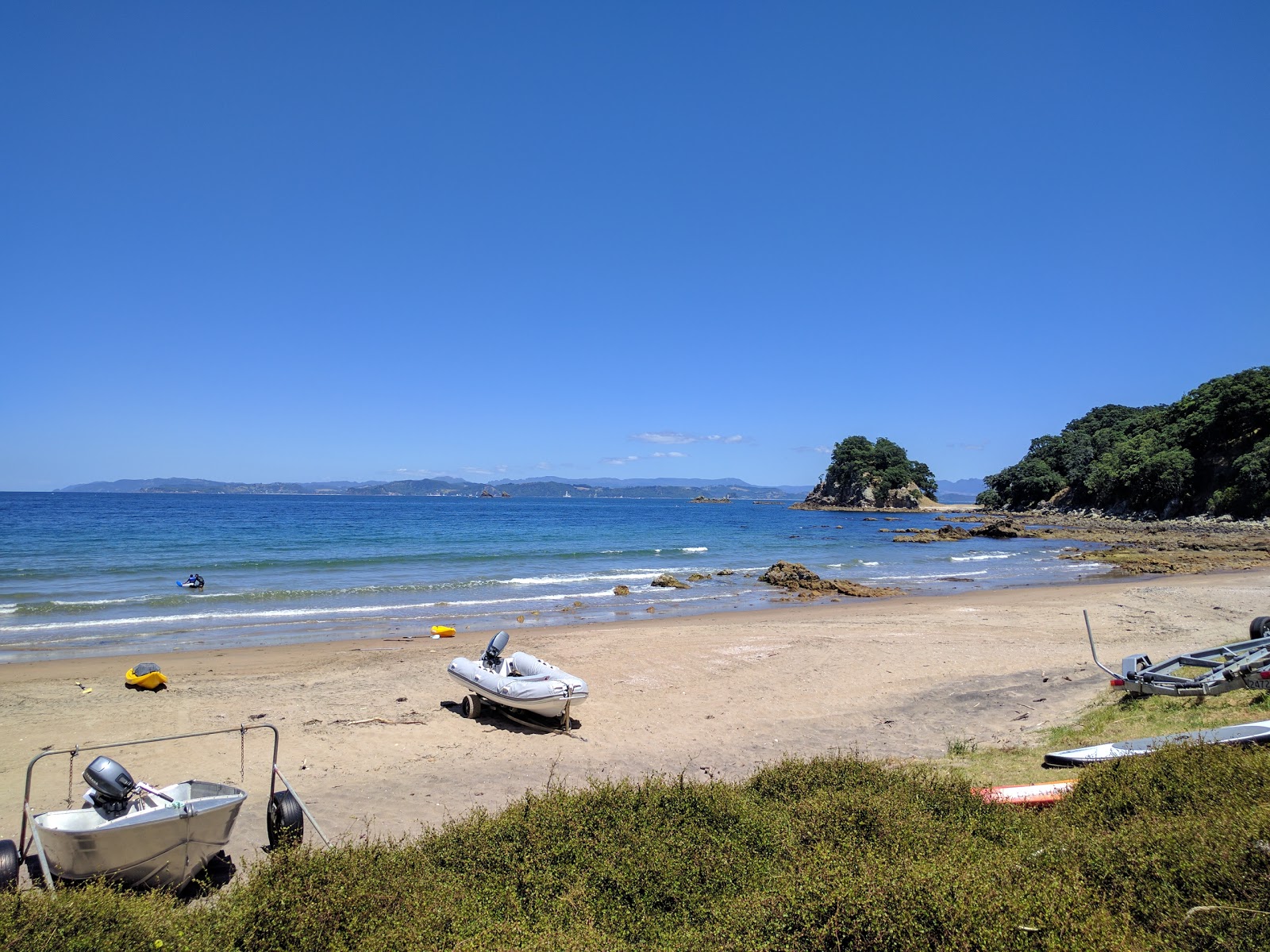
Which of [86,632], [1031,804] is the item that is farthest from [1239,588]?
[86,632]

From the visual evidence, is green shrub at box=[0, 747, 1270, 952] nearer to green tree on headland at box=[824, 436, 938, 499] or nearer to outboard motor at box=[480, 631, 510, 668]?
outboard motor at box=[480, 631, 510, 668]

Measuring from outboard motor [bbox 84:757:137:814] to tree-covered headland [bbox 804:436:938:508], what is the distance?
131 metres

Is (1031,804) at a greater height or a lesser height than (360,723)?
greater

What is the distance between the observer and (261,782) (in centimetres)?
874

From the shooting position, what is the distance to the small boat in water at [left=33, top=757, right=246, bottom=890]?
18.0ft

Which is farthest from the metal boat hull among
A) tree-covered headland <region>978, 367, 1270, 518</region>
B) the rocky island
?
the rocky island

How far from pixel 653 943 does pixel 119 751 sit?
29.9 feet

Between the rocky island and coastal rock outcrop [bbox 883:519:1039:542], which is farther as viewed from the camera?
the rocky island

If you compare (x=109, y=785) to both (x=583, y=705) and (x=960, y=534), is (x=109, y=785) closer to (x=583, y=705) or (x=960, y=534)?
(x=583, y=705)

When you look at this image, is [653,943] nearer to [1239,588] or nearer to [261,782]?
[261,782]

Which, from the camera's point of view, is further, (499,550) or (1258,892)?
Answer: (499,550)

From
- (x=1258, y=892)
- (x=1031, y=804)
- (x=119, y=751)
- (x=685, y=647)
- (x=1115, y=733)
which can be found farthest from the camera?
(x=685, y=647)

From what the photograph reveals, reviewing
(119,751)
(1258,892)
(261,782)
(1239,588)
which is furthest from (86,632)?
(1239,588)

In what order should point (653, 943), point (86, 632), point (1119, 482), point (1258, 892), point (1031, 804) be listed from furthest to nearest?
point (1119, 482)
point (86, 632)
point (1031, 804)
point (653, 943)
point (1258, 892)
